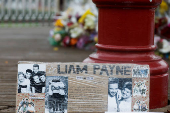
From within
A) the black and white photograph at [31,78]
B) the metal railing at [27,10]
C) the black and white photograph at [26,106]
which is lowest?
the black and white photograph at [26,106]

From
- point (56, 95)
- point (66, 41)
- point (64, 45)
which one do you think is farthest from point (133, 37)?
point (64, 45)

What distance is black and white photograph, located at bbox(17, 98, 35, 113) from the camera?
190cm

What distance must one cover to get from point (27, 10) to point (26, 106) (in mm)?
13514

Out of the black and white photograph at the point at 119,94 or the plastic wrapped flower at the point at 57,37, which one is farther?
the plastic wrapped flower at the point at 57,37

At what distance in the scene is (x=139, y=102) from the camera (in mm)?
1909

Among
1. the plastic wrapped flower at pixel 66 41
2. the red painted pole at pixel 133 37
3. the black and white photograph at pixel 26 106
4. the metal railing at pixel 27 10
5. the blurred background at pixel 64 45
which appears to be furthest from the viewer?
the metal railing at pixel 27 10

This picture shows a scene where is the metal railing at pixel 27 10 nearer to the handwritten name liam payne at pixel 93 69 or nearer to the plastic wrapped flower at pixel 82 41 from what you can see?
the plastic wrapped flower at pixel 82 41

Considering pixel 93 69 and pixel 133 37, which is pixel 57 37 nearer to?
pixel 133 37

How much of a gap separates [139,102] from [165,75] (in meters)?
0.46

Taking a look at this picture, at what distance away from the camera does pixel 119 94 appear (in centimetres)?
191

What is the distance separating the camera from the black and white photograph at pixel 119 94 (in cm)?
191

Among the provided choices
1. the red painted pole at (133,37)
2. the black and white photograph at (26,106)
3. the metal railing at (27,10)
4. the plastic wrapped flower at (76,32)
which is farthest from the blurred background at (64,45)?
the metal railing at (27,10)

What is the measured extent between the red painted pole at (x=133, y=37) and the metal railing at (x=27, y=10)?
12103mm

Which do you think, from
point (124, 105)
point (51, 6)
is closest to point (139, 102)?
point (124, 105)
